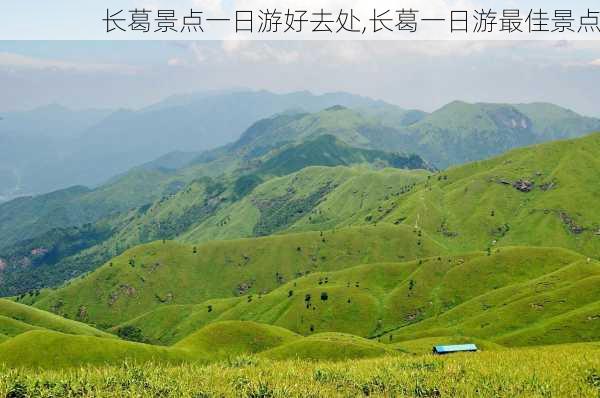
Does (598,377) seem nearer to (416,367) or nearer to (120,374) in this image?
(416,367)

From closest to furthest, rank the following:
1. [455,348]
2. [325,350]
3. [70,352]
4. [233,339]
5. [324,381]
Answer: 1. [324,381]
2. [455,348]
3. [325,350]
4. [70,352]
5. [233,339]

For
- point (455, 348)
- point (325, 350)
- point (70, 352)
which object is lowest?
point (70, 352)

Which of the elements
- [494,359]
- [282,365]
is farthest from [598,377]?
[282,365]

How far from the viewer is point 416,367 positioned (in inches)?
1328

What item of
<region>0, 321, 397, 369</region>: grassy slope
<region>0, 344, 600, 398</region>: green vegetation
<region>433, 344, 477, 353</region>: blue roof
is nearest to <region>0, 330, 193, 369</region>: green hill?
<region>0, 321, 397, 369</region>: grassy slope

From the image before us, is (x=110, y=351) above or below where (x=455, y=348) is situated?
below

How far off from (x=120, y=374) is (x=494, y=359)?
26419mm

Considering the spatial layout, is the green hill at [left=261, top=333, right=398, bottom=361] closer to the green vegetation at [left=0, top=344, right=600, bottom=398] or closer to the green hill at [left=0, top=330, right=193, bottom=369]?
the green hill at [left=0, top=330, right=193, bottom=369]

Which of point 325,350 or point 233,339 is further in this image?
point 233,339

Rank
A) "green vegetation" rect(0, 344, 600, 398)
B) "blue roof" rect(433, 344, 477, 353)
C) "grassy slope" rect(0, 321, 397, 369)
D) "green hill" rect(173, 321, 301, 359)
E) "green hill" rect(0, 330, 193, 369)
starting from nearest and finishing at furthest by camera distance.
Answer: "green vegetation" rect(0, 344, 600, 398)
"blue roof" rect(433, 344, 477, 353)
"grassy slope" rect(0, 321, 397, 369)
"green hill" rect(0, 330, 193, 369)
"green hill" rect(173, 321, 301, 359)

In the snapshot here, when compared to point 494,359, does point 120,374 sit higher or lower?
higher

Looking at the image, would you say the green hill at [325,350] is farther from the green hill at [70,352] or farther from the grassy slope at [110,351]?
the green hill at [70,352]

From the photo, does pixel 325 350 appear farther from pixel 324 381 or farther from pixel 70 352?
pixel 324 381

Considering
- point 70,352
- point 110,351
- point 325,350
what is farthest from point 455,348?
point 70,352
